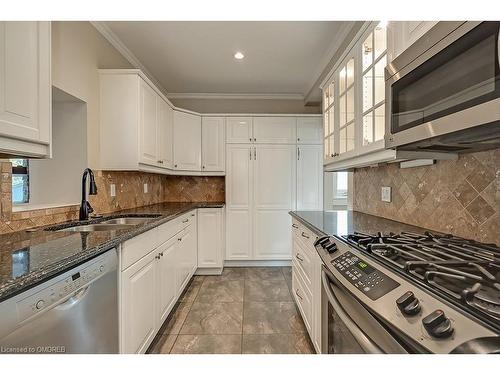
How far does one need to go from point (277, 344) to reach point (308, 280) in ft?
1.80

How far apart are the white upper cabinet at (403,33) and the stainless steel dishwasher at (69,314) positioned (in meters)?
1.67

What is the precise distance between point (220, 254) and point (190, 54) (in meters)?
2.44

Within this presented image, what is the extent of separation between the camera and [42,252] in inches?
42.4

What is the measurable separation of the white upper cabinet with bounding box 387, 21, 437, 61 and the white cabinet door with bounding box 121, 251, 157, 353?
1.79m

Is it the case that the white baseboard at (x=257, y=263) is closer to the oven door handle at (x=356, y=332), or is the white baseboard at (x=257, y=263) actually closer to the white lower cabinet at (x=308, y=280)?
the white lower cabinet at (x=308, y=280)

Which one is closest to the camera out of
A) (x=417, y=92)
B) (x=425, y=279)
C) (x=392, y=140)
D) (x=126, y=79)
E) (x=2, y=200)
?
(x=425, y=279)

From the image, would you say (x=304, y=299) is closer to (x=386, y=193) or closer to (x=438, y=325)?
(x=386, y=193)

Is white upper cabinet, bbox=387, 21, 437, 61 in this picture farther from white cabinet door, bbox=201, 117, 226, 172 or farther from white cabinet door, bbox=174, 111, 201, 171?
white cabinet door, bbox=174, 111, 201, 171

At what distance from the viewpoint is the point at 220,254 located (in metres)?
3.62

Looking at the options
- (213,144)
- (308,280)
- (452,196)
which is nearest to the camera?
(452,196)

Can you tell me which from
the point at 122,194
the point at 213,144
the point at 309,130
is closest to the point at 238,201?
the point at 213,144

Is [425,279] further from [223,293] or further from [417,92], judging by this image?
[223,293]

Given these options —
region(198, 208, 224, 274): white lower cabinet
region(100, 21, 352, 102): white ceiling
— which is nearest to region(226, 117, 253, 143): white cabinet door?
region(100, 21, 352, 102): white ceiling
